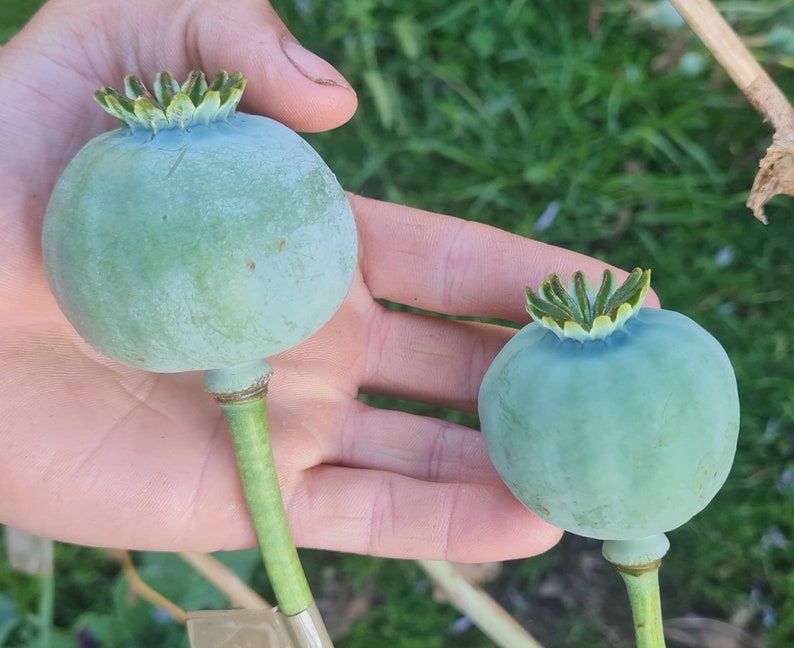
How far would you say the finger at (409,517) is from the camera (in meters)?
2.40

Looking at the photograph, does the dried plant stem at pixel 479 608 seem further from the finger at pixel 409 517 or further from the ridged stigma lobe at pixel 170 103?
the ridged stigma lobe at pixel 170 103

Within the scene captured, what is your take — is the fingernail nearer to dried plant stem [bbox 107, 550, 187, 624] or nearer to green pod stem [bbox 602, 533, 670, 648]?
green pod stem [bbox 602, 533, 670, 648]

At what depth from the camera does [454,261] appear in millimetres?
2594

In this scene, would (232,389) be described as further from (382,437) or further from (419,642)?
(419,642)

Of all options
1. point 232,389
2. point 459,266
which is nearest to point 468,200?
point 459,266

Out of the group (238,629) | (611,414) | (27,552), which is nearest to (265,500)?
(238,629)

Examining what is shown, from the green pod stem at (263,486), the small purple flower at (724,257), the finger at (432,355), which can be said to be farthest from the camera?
the small purple flower at (724,257)

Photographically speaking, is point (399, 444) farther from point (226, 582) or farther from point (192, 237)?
point (192, 237)

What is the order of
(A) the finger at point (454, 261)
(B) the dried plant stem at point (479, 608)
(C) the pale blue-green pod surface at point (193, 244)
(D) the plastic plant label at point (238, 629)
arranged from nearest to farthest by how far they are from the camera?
1. (C) the pale blue-green pod surface at point (193, 244)
2. (D) the plastic plant label at point (238, 629)
3. (A) the finger at point (454, 261)
4. (B) the dried plant stem at point (479, 608)

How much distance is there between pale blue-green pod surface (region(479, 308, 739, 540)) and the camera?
5.86ft

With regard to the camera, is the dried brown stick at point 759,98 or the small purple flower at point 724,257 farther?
the small purple flower at point 724,257

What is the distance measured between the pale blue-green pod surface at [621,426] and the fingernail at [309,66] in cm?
92

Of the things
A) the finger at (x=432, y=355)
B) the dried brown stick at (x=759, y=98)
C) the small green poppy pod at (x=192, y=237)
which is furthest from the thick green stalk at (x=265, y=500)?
the dried brown stick at (x=759, y=98)

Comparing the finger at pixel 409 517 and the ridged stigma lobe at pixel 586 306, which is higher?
the ridged stigma lobe at pixel 586 306
